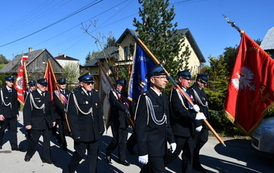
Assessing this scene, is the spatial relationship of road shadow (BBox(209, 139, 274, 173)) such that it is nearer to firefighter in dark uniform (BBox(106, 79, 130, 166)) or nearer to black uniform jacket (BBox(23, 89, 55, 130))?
firefighter in dark uniform (BBox(106, 79, 130, 166))

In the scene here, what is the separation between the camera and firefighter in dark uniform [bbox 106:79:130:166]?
559cm

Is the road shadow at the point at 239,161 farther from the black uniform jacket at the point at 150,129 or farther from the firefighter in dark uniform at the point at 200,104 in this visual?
the black uniform jacket at the point at 150,129

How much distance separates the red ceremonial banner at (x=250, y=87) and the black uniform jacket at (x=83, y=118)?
230 cm

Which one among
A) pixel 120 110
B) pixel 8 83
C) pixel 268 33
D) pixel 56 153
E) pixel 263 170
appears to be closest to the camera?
pixel 263 170

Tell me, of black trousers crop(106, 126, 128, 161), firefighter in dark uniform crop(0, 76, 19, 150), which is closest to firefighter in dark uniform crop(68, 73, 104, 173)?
black trousers crop(106, 126, 128, 161)

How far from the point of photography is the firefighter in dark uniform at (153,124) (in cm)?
339

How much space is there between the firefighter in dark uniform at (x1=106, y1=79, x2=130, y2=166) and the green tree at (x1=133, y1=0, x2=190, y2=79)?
150 inches

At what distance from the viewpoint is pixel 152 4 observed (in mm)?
9492

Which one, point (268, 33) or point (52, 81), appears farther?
point (268, 33)

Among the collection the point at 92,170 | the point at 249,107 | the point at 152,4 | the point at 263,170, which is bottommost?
the point at 263,170

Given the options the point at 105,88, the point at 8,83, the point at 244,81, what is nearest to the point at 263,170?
the point at 244,81

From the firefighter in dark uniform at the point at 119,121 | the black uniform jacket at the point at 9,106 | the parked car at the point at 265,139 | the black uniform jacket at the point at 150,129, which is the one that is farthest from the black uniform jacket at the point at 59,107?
the parked car at the point at 265,139

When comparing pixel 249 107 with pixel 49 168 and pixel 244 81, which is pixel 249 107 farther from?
pixel 49 168

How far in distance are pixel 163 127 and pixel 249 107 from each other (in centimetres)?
171
